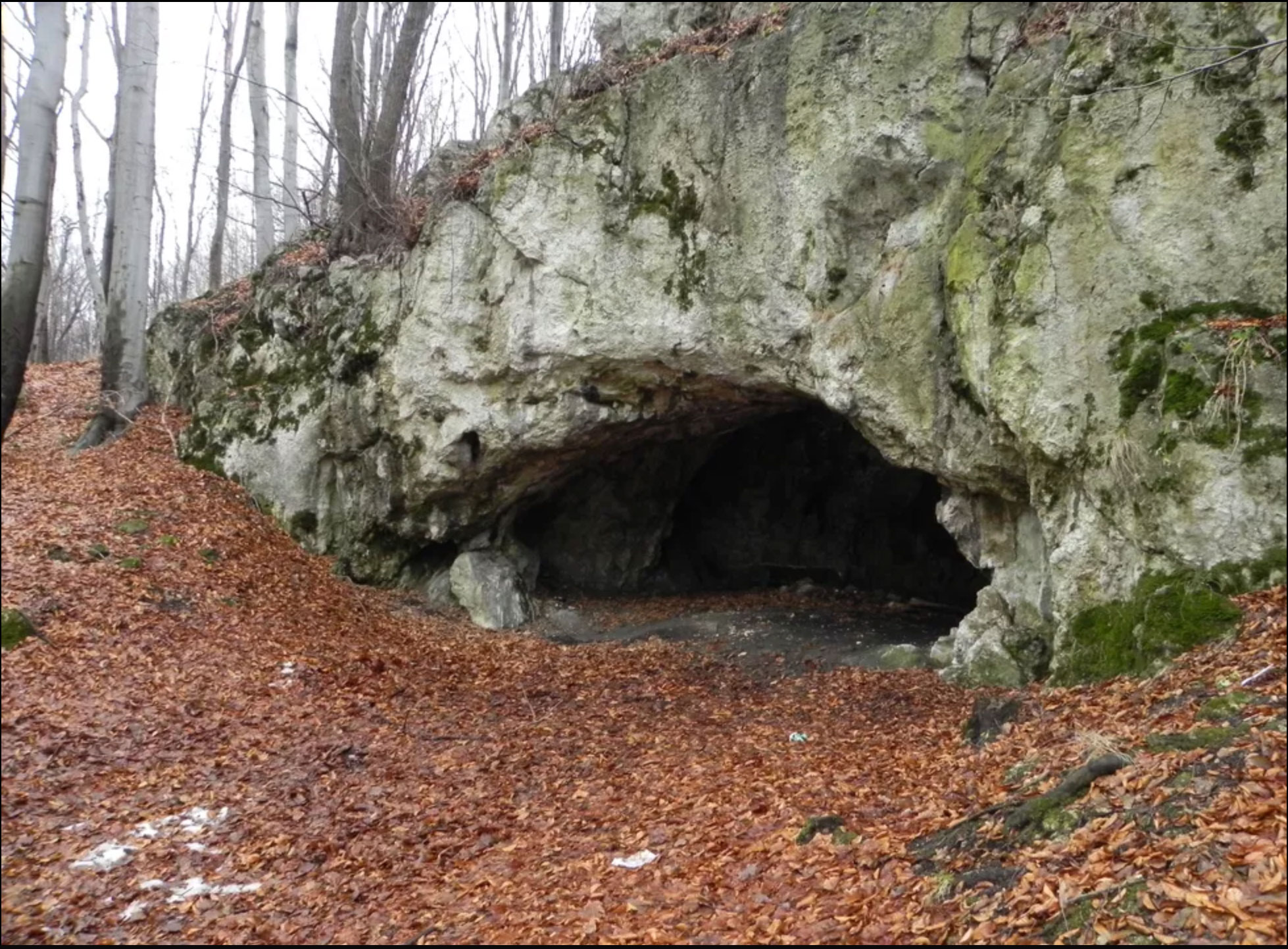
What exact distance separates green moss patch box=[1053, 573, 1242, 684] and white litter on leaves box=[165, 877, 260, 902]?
18.7ft

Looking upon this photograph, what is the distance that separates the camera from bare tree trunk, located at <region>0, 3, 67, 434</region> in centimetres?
645

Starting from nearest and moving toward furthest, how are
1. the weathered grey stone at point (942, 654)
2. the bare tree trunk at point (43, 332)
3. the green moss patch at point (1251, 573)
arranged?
the green moss patch at point (1251, 573)
the weathered grey stone at point (942, 654)
the bare tree trunk at point (43, 332)

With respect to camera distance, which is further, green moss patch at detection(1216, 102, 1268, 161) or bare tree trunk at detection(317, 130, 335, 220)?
bare tree trunk at detection(317, 130, 335, 220)

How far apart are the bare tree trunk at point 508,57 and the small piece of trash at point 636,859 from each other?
1725 cm

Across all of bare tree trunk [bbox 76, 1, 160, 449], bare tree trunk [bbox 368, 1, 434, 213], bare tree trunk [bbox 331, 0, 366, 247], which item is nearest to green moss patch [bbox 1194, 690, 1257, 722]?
bare tree trunk [bbox 368, 1, 434, 213]

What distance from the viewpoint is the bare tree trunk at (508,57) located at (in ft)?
64.1

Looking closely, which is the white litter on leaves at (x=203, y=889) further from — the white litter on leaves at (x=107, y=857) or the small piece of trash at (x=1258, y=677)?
the small piece of trash at (x=1258, y=677)

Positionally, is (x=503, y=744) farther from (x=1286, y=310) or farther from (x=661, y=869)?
(x=1286, y=310)

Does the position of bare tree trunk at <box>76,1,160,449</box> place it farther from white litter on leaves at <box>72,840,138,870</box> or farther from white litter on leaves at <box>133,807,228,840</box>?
white litter on leaves at <box>72,840,138,870</box>

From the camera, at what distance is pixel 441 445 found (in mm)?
11633

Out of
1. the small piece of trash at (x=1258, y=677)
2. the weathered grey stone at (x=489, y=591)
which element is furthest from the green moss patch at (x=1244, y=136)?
the weathered grey stone at (x=489, y=591)

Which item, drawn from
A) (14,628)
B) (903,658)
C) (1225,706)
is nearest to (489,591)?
(903,658)

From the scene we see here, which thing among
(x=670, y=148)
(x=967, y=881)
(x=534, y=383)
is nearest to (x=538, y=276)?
(x=534, y=383)

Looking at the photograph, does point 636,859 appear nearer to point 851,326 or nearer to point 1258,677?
point 1258,677
